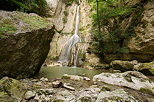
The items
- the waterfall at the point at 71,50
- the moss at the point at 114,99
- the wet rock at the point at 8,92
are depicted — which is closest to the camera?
the wet rock at the point at 8,92

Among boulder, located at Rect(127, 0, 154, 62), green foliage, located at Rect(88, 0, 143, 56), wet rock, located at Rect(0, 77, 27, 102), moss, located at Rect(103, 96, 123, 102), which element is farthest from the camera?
green foliage, located at Rect(88, 0, 143, 56)

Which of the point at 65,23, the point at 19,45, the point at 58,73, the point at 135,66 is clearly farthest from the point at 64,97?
the point at 65,23

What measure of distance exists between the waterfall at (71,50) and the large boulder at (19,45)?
6.09 metres

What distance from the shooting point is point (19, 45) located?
134 inches

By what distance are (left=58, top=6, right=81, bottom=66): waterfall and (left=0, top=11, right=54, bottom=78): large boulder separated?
6.09 meters

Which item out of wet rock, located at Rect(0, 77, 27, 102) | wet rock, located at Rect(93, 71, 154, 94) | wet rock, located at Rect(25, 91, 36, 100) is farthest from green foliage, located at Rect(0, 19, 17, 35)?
wet rock, located at Rect(93, 71, 154, 94)

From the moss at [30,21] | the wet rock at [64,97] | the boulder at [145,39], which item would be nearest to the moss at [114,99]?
the wet rock at [64,97]

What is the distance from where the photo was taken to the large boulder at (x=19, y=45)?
3.08m

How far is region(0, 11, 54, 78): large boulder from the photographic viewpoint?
3076 millimetres

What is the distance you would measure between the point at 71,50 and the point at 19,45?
26.4 ft

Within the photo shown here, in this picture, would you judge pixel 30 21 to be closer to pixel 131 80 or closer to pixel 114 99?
pixel 114 99

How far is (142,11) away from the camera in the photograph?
7.80m

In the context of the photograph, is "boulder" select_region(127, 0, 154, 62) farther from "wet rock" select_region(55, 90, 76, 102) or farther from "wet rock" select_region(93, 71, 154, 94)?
"wet rock" select_region(55, 90, 76, 102)

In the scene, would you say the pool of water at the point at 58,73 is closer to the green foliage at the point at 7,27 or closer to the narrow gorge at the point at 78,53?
the narrow gorge at the point at 78,53
